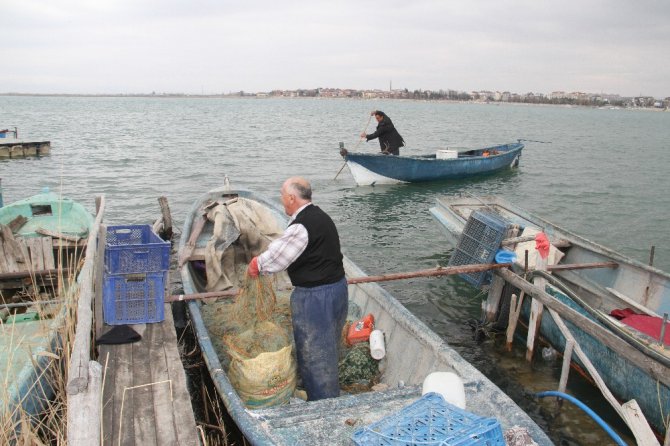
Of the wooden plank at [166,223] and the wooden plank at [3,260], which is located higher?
the wooden plank at [3,260]

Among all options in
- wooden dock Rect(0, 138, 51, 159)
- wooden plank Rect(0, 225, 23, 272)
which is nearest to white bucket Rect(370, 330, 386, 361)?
wooden plank Rect(0, 225, 23, 272)

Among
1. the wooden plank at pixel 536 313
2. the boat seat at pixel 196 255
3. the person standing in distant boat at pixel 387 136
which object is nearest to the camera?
the wooden plank at pixel 536 313

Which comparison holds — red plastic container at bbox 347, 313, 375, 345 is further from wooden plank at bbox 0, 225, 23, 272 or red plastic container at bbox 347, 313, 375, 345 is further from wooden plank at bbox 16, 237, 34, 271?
wooden plank at bbox 0, 225, 23, 272

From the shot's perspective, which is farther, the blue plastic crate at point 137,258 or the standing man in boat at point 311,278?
the blue plastic crate at point 137,258

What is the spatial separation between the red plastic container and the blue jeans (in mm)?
1121

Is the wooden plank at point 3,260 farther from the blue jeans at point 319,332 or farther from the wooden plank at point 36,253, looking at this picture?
the blue jeans at point 319,332

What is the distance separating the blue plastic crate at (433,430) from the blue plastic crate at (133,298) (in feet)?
10.7

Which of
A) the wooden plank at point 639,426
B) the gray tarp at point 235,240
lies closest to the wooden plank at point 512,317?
the wooden plank at point 639,426

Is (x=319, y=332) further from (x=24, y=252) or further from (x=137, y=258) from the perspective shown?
(x=24, y=252)

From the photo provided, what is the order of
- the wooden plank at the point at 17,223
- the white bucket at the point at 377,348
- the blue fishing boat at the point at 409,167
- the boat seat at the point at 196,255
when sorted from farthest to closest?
the blue fishing boat at the point at 409,167 < the wooden plank at the point at 17,223 < the boat seat at the point at 196,255 < the white bucket at the point at 377,348

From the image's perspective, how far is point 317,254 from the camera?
473cm

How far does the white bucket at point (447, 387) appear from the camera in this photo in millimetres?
3820

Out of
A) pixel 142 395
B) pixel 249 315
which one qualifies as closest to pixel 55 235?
pixel 249 315

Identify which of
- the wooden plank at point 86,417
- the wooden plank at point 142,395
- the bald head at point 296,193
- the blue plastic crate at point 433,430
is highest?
the bald head at point 296,193
